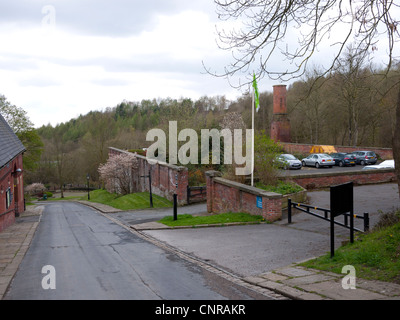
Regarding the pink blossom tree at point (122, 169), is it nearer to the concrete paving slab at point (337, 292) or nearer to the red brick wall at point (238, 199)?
the red brick wall at point (238, 199)

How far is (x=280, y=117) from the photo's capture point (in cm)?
4828

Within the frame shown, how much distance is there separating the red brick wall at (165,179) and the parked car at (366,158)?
61.7ft

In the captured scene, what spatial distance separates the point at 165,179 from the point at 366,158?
1973 cm

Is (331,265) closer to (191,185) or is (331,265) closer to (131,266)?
(131,266)

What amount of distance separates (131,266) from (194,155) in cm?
2196

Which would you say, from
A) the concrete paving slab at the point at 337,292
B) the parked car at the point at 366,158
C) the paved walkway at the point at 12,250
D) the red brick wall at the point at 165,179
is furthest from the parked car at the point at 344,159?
the concrete paving slab at the point at 337,292

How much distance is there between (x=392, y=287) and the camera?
678 cm

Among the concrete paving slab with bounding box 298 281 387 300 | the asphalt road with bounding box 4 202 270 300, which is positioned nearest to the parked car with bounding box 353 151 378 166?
the asphalt road with bounding box 4 202 270 300

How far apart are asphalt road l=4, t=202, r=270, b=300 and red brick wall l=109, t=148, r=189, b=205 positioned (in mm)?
13363

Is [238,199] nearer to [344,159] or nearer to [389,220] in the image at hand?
[389,220]

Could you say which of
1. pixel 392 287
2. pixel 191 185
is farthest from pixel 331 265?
pixel 191 185

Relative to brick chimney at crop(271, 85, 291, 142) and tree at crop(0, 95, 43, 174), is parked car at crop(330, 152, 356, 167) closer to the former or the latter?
brick chimney at crop(271, 85, 291, 142)

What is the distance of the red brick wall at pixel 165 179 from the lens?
2691 cm

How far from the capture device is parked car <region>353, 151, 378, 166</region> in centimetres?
3625
